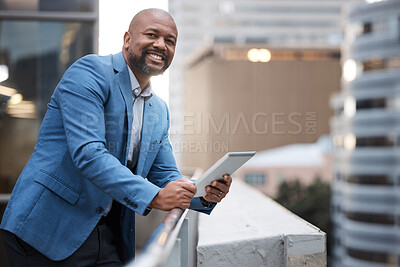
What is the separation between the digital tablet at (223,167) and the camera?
5.07 feet

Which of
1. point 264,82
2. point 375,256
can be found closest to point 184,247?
point 264,82

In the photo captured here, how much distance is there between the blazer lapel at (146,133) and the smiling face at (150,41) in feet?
0.50

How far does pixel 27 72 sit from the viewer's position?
15.2 ft

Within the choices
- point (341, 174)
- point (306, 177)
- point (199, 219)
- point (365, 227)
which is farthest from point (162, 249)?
point (306, 177)

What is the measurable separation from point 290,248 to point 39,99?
3522 millimetres

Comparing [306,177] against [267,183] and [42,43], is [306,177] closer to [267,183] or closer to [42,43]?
[267,183]

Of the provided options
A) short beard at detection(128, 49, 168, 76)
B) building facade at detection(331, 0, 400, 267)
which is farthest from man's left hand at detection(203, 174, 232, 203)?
building facade at detection(331, 0, 400, 267)

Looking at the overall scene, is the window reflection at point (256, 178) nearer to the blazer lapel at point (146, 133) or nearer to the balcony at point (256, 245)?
the balcony at point (256, 245)

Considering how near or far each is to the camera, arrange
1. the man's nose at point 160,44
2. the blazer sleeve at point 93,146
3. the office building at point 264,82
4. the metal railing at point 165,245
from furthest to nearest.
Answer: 1. the office building at point 264,82
2. the man's nose at point 160,44
3. the blazer sleeve at point 93,146
4. the metal railing at point 165,245

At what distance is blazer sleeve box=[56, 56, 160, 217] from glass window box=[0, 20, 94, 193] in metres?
3.17

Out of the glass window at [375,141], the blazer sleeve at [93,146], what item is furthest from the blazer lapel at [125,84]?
the glass window at [375,141]

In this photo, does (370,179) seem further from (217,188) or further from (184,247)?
(184,247)

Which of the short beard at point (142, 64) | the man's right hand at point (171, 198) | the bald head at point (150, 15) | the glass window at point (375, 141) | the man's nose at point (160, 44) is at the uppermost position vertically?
the bald head at point (150, 15)

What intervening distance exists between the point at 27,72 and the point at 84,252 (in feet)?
11.4
